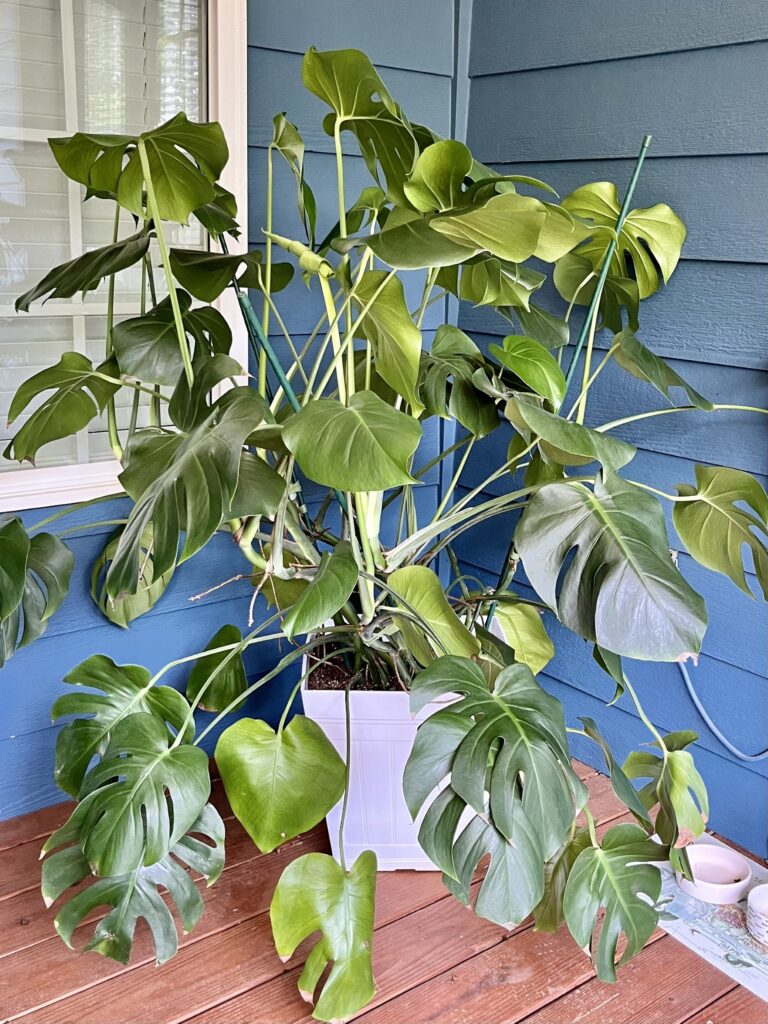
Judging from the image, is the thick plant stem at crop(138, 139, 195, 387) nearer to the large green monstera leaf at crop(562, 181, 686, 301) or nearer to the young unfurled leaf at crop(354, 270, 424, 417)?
the young unfurled leaf at crop(354, 270, 424, 417)

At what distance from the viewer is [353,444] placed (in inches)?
39.4

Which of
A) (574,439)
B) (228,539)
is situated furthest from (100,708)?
(574,439)

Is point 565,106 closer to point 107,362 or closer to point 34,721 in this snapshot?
point 107,362

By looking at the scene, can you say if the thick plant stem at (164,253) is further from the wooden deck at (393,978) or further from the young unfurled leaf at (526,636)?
the wooden deck at (393,978)

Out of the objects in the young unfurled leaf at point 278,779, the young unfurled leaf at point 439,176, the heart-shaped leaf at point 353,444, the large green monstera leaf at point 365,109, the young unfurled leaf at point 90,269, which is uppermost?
the large green monstera leaf at point 365,109

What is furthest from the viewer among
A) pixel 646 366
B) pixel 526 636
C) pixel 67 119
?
pixel 526 636

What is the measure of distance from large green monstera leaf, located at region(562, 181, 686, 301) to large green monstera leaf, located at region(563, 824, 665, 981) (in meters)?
0.85

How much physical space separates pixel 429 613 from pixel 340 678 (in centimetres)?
24

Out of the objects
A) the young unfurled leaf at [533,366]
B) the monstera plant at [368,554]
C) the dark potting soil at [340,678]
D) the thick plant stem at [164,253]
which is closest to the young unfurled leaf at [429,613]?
the monstera plant at [368,554]

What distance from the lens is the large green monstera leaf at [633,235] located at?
147 cm

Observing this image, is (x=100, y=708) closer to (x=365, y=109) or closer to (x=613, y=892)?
(x=613, y=892)

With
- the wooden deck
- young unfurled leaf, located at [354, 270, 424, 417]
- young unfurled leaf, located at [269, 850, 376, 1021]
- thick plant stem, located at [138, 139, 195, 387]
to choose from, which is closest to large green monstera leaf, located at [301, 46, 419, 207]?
young unfurled leaf, located at [354, 270, 424, 417]

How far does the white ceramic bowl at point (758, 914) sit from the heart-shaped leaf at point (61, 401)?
117 cm

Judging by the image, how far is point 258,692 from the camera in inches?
71.4
